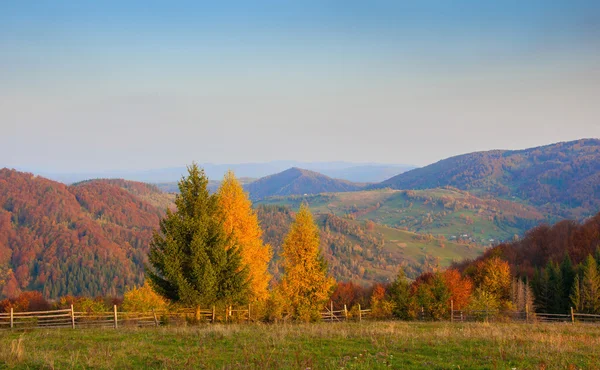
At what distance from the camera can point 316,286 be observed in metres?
39.9

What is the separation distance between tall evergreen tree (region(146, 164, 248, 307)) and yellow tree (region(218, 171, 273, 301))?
5.13 m

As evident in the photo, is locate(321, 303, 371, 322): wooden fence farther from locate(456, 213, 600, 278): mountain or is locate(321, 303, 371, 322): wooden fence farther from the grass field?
locate(456, 213, 600, 278): mountain

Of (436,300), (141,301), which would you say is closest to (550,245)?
(436,300)

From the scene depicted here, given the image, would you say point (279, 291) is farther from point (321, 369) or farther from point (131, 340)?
point (321, 369)

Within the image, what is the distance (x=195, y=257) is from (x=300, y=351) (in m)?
14.4

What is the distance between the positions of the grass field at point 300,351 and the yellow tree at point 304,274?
19.3 m

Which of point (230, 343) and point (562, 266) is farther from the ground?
point (230, 343)

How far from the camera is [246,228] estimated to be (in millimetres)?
36781

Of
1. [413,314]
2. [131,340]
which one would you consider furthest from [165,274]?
[413,314]

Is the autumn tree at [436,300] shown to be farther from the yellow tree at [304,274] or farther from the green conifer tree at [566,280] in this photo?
the green conifer tree at [566,280]

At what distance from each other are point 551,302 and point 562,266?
7.40m

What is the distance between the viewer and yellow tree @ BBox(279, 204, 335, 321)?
39.5 metres

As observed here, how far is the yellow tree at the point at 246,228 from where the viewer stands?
35.9 m

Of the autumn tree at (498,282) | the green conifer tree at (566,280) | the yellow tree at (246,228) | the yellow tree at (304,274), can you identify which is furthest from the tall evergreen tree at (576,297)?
the yellow tree at (246,228)
